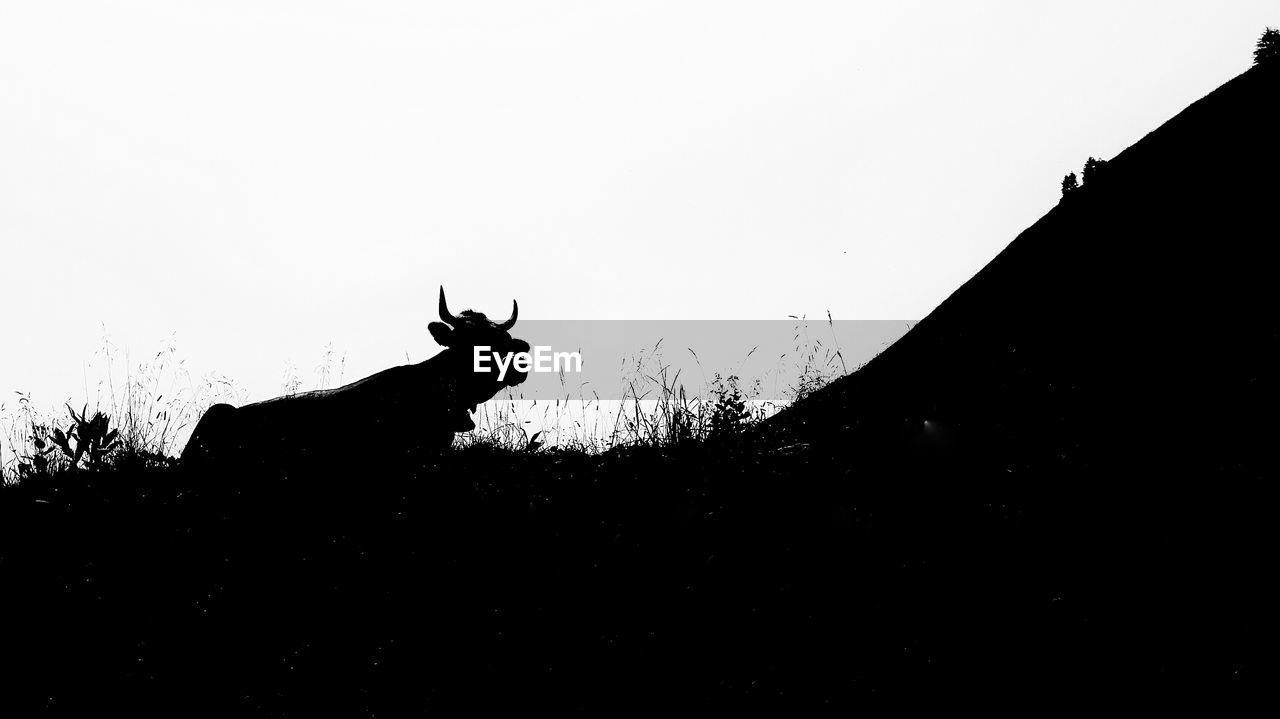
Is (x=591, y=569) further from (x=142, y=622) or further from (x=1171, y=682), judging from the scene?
(x=1171, y=682)

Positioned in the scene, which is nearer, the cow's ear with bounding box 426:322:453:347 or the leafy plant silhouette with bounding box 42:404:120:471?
the leafy plant silhouette with bounding box 42:404:120:471

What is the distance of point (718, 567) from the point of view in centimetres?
362

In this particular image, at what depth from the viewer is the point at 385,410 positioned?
25.6 feet

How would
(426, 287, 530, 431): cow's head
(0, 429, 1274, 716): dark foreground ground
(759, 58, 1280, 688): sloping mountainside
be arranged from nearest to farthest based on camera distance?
(0, 429, 1274, 716): dark foreground ground → (759, 58, 1280, 688): sloping mountainside → (426, 287, 530, 431): cow's head

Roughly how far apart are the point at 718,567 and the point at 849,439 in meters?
1.56

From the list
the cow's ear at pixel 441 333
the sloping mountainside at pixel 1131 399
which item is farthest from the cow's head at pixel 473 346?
the sloping mountainside at pixel 1131 399

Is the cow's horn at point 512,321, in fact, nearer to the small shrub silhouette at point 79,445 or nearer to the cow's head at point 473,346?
the cow's head at point 473,346

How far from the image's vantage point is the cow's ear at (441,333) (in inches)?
339

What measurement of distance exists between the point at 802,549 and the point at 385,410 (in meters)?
5.05

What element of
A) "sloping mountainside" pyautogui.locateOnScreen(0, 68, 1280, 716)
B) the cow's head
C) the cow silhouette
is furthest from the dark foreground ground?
the cow's head

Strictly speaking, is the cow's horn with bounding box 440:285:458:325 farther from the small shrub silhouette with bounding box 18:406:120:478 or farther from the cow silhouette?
the small shrub silhouette with bounding box 18:406:120:478

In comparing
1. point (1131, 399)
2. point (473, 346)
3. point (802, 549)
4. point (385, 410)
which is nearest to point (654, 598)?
point (802, 549)

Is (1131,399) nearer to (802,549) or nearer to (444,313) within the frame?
(802,549)

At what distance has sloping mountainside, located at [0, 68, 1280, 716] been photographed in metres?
2.95
